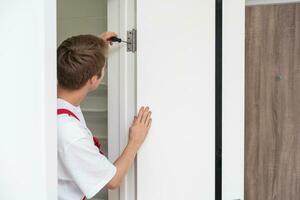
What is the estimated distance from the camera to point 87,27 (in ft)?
5.80

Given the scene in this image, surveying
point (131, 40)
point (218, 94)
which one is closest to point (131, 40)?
point (131, 40)

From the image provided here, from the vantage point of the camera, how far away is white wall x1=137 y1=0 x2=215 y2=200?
56.3 inches

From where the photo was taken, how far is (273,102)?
1660mm

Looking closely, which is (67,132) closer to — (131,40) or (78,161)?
(78,161)

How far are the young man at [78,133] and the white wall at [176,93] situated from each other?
0.63 ft

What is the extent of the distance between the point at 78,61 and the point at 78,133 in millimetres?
258

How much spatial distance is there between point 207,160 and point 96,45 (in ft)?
2.20

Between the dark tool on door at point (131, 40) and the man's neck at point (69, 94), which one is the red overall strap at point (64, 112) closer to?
the man's neck at point (69, 94)
